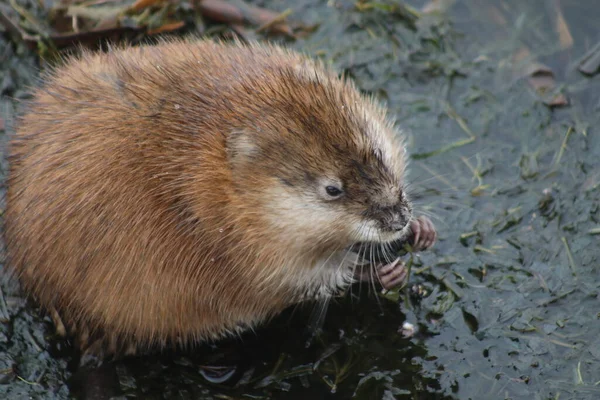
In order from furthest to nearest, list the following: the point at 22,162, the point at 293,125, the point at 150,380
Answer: the point at 150,380 → the point at 22,162 → the point at 293,125

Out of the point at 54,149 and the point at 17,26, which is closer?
the point at 54,149

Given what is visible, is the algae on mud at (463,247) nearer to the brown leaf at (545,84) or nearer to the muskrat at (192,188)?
the brown leaf at (545,84)

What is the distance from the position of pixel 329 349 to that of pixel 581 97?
291cm

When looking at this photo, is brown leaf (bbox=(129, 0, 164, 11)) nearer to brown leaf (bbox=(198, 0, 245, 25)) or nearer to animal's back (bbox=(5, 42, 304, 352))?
brown leaf (bbox=(198, 0, 245, 25))

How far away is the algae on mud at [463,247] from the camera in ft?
17.3

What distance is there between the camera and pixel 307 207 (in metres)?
4.68

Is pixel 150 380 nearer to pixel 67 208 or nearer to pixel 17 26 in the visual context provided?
pixel 67 208

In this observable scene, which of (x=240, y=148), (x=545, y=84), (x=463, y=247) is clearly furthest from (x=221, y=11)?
(x=463, y=247)

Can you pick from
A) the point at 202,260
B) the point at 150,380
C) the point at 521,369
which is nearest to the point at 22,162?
the point at 202,260

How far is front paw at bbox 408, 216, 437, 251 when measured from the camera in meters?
5.38

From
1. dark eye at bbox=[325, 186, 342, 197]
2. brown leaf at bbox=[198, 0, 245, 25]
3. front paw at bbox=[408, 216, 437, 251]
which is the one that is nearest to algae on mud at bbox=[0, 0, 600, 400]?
front paw at bbox=[408, 216, 437, 251]

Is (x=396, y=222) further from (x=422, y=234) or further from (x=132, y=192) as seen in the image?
(x=132, y=192)

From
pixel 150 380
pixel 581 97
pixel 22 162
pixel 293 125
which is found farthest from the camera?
pixel 581 97

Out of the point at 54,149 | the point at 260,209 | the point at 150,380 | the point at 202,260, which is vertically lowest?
the point at 150,380
